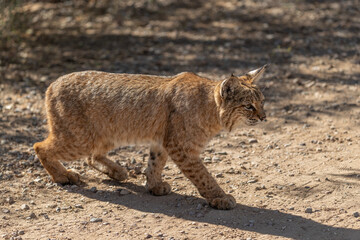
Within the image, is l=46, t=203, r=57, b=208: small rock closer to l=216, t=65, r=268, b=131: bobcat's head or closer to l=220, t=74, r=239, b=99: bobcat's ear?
l=216, t=65, r=268, b=131: bobcat's head

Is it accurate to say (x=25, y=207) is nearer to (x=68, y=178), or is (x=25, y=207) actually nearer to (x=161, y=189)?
(x=68, y=178)

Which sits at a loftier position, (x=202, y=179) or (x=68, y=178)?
(x=202, y=179)

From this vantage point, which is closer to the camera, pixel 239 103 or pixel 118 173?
pixel 239 103

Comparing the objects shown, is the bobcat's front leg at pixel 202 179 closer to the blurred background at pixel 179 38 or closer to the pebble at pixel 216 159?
the pebble at pixel 216 159

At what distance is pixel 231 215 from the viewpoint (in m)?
6.11

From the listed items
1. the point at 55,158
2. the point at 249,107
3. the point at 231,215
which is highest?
the point at 249,107

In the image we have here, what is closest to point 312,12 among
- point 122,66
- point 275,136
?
point 122,66

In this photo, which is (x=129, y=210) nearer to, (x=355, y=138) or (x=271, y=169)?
(x=271, y=169)

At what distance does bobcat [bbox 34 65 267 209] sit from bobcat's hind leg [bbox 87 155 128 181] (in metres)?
0.19

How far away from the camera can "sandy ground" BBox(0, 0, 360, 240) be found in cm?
602

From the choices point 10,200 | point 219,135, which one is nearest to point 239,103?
point 219,135

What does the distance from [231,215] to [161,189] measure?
1023mm

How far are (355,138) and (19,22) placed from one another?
781cm

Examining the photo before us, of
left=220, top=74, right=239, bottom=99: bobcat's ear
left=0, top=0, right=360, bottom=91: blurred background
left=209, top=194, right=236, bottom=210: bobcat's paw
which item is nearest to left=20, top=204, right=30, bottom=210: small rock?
left=209, top=194, right=236, bottom=210: bobcat's paw
